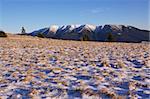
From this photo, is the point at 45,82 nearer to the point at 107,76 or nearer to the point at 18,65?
the point at 107,76

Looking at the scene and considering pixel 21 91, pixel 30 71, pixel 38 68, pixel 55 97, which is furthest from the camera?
pixel 38 68

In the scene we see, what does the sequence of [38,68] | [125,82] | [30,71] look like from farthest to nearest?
[38,68] → [30,71] → [125,82]

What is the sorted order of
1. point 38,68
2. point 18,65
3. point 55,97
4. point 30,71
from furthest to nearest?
point 18,65, point 38,68, point 30,71, point 55,97

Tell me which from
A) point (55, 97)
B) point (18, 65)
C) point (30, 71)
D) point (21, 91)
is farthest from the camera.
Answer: point (18, 65)

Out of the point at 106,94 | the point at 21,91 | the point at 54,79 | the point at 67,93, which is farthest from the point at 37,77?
the point at 106,94

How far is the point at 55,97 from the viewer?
8.85 meters

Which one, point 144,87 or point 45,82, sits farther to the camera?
point 45,82

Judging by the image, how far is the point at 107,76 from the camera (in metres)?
11.6

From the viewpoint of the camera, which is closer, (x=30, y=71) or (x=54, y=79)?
(x=54, y=79)

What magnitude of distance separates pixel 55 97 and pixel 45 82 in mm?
1949

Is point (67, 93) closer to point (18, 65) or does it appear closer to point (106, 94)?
point (106, 94)

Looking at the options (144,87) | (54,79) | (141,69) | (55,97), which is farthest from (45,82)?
(141,69)

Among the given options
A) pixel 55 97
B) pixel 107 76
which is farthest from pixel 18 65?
pixel 55 97

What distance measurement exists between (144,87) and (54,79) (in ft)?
12.1
